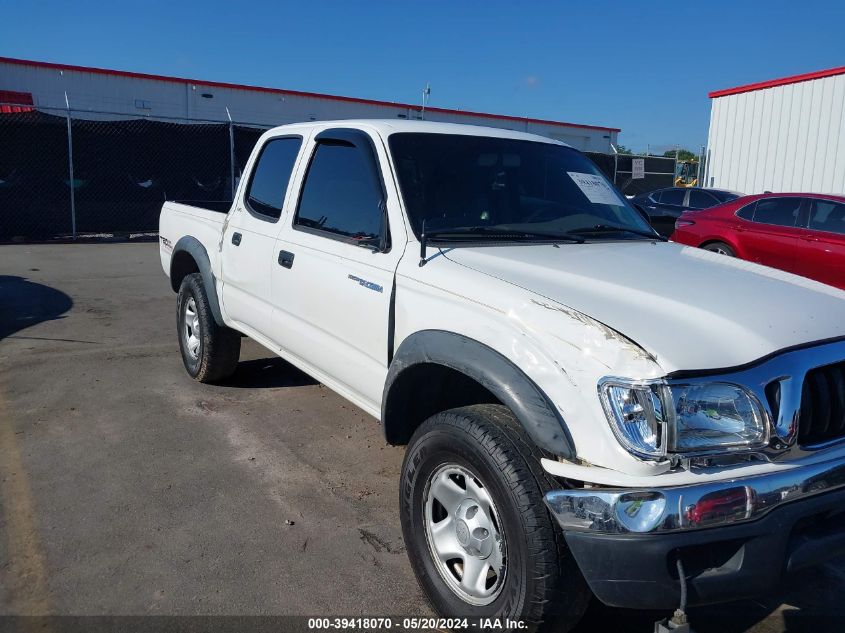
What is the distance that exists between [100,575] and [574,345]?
2.27 metres

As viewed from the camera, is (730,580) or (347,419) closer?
(730,580)

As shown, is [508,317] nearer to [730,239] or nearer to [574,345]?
[574,345]

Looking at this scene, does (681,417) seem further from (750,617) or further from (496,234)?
(496,234)

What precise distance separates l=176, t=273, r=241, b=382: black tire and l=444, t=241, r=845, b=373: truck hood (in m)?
2.72

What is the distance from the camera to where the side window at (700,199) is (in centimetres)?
1373

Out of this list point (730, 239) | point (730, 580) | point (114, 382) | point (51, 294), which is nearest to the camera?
point (730, 580)

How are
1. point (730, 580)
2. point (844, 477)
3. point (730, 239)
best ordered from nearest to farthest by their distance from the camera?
point (730, 580) < point (844, 477) < point (730, 239)

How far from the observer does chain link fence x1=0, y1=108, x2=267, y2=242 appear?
13641 millimetres

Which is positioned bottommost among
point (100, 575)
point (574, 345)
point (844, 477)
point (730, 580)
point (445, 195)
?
point (100, 575)

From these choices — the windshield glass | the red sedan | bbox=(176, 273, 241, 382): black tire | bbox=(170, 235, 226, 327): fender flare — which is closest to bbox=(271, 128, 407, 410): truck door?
the windshield glass

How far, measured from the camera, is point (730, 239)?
32.6 feet

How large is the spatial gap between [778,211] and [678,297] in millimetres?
8161

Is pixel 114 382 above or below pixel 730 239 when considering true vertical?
below

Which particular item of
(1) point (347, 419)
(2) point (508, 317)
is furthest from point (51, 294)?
(2) point (508, 317)
